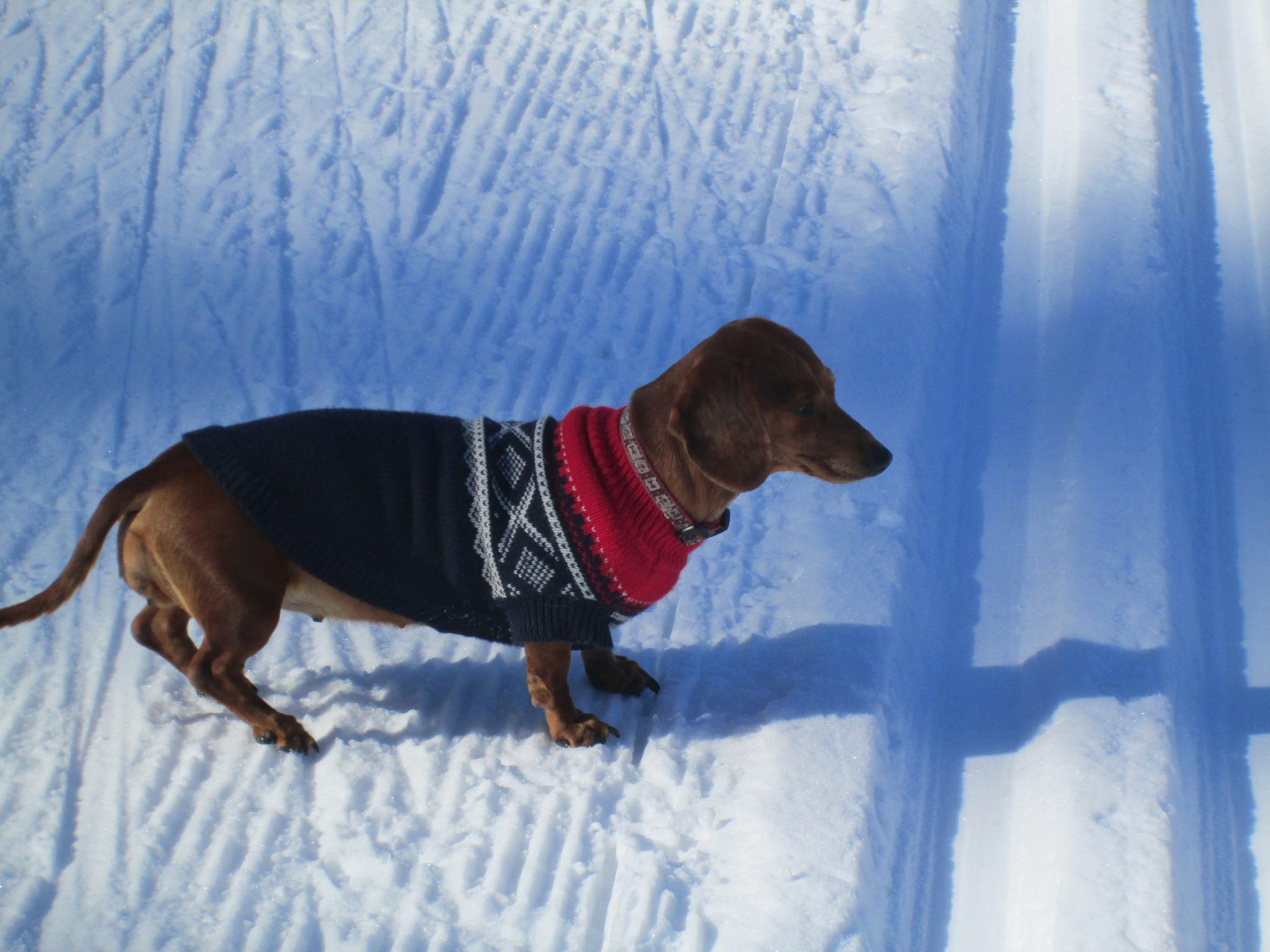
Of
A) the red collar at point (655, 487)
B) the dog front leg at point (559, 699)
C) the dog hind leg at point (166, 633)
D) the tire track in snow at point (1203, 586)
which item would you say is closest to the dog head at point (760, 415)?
the red collar at point (655, 487)

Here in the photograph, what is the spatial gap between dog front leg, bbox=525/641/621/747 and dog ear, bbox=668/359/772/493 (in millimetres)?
571

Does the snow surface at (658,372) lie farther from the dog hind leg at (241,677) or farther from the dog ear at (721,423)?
the dog ear at (721,423)

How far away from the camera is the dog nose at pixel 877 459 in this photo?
2270mm

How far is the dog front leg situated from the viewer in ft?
7.71

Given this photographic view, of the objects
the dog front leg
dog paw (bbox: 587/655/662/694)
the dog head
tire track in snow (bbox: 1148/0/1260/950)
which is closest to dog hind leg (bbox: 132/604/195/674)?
the dog front leg

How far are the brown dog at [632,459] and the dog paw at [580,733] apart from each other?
0.42 ft

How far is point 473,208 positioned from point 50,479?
2013mm

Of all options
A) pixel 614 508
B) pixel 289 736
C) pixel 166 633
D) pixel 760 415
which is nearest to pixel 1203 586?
pixel 760 415

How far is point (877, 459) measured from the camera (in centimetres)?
227

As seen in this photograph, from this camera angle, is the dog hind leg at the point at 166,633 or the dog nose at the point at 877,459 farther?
the dog hind leg at the point at 166,633

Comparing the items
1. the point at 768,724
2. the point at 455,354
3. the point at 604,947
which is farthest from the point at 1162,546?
the point at 455,354

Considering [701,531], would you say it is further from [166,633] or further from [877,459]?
[166,633]

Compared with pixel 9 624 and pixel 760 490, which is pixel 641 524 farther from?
pixel 9 624

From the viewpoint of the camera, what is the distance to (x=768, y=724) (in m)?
2.47
